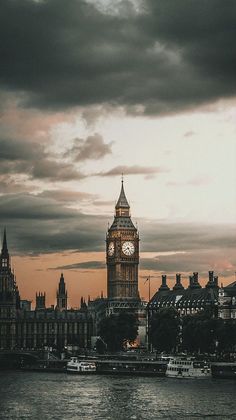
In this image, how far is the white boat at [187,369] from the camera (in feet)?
470

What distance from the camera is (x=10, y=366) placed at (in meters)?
193

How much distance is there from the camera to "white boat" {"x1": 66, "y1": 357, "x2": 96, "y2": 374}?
534ft

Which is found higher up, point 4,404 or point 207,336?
point 207,336

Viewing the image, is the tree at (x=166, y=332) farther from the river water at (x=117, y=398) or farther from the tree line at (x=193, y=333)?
the river water at (x=117, y=398)

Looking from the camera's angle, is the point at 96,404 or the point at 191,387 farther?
the point at 191,387

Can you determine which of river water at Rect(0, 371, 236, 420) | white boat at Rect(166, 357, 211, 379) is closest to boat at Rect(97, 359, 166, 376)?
white boat at Rect(166, 357, 211, 379)

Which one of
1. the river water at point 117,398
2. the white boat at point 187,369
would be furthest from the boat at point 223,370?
the river water at point 117,398

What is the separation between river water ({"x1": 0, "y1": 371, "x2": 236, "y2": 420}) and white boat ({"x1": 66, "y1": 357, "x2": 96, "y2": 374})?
13.2 meters

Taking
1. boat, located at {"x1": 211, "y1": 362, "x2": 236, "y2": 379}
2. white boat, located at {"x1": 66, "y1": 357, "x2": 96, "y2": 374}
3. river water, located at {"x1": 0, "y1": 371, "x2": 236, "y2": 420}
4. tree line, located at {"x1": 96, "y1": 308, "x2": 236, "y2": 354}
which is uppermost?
tree line, located at {"x1": 96, "y1": 308, "x2": 236, "y2": 354}

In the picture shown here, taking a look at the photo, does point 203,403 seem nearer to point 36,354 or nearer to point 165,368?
point 165,368

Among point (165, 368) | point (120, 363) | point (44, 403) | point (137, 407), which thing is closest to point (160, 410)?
point (137, 407)

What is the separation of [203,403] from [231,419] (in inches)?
484

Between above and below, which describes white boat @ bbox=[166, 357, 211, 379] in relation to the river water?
above

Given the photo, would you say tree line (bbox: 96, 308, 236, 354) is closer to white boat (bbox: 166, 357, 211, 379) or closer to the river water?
white boat (bbox: 166, 357, 211, 379)
